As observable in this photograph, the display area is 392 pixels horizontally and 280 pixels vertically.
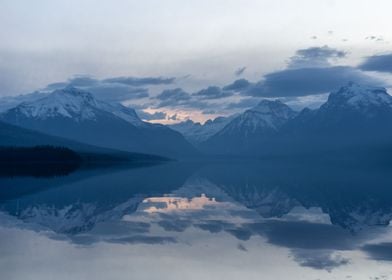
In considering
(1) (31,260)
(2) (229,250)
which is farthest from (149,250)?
(1) (31,260)

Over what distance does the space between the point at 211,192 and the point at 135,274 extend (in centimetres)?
6070

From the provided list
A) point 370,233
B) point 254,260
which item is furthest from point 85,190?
point 254,260

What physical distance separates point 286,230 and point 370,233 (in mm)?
7116

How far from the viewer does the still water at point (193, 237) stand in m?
35.0

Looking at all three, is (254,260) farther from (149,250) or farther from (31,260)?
(31,260)

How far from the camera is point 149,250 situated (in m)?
40.8

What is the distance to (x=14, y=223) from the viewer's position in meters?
54.0

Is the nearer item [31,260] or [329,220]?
[31,260]

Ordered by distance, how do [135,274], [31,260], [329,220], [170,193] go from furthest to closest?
[170,193], [329,220], [31,260], [135,274]

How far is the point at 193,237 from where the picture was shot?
153ft

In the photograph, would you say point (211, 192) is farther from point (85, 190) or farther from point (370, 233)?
point (370, 233)

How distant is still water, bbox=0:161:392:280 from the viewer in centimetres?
3497

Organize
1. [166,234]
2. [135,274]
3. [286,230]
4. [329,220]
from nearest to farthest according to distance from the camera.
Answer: [135,274]
[166,234]
[286,230]
[329,220]

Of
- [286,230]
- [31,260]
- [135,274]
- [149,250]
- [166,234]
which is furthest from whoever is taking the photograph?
[286,230]
